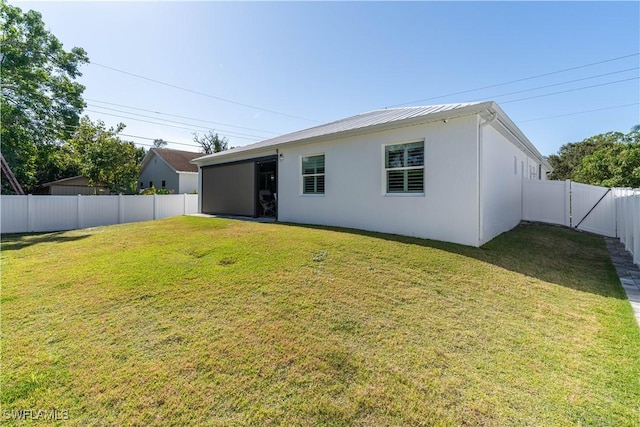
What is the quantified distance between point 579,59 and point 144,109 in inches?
1149

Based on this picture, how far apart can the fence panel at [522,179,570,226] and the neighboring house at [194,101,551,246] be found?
882 millimetres

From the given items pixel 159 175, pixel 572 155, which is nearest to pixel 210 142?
pixel 159 175

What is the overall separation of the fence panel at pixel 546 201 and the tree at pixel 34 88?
22.8 m

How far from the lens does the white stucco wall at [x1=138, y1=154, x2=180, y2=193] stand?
24.2 metres

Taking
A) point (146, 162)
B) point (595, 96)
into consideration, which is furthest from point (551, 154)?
point (146, 162)

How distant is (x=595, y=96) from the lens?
19.4 metres

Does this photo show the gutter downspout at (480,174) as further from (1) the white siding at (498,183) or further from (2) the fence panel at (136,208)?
(2) the fence panel at (136,208)

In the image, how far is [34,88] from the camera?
13898 millimetres

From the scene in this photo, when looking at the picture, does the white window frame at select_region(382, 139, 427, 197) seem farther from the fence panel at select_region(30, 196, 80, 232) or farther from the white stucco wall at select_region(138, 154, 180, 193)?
the white stucco wall at select_region(138, 154, 180, 193)

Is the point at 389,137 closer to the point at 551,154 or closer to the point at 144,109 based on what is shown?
the point at 144,109

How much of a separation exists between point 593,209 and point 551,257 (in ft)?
21.9

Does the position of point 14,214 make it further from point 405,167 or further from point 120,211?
point 405,167

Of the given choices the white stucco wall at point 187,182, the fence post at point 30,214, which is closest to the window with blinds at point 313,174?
the fence post at point 30,214

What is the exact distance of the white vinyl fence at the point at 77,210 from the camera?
1189 centimetres
